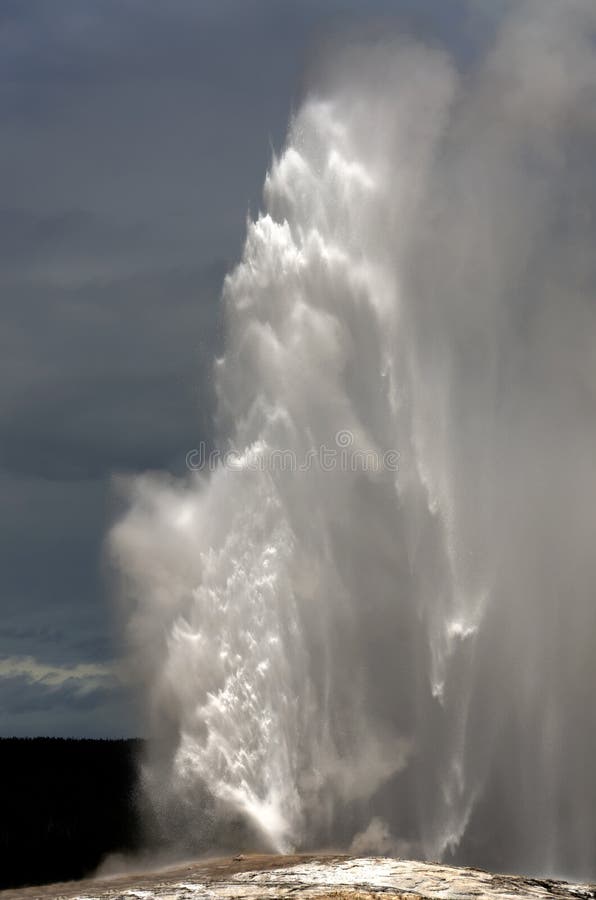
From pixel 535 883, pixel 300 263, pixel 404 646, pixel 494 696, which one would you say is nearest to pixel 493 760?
pixel 494 696

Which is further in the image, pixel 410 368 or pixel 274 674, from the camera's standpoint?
pixel 410 368

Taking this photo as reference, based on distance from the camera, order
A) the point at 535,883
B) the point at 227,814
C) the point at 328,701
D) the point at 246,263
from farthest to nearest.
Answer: the point at 246,263, the point at 328,701, the point at 227,814, the point at 535,883

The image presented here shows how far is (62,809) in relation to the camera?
82.9m

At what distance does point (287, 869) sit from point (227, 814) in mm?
8725

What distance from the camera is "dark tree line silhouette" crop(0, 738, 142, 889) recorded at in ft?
160

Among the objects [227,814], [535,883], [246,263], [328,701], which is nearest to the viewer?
[535,883]

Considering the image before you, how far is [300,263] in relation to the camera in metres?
50.7

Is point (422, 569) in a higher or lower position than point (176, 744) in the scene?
higher

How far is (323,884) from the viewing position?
33094mm

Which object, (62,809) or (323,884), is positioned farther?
(62,809)

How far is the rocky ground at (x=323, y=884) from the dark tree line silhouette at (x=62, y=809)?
748 centimetres

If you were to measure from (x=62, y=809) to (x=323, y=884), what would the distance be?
54917 mm

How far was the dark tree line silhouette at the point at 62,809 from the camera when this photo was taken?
48875 millimetres

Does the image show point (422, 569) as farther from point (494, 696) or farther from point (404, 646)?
point (494, 696)
